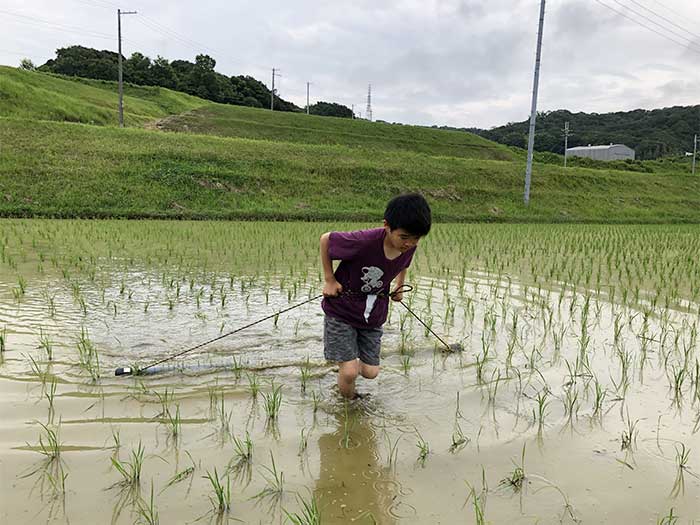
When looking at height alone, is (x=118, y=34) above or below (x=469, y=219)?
above

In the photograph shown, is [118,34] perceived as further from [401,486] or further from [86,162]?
[401,486]

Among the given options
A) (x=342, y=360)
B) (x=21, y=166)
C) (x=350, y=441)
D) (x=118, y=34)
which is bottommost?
(x=350, y=441)

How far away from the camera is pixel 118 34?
82.3ft

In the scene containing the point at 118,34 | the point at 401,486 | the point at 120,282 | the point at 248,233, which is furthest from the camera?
the point at 118,34

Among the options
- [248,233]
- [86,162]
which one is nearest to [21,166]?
[86,162]

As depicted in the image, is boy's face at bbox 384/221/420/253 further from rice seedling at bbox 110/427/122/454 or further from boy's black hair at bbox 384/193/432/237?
rice seedling at bbox 110/427/122/454

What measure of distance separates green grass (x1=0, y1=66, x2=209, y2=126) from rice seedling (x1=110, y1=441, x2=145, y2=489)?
80.9 feet

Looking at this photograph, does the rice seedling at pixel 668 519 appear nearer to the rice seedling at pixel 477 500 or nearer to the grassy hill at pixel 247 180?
the rice seedling at pixel 477 500

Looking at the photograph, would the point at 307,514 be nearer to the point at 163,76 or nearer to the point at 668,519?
the point at 668,519

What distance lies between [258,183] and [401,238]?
1441cm

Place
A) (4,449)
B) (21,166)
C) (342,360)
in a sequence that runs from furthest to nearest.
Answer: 1. (21,166)
2. (342,360)
3. (4,449)

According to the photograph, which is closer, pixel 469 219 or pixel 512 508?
pixel 512 508

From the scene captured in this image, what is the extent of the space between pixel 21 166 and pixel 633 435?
15.4 meters

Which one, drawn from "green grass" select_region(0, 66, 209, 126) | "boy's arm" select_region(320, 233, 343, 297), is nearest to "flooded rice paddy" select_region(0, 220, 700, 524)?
"boy's arm" select_region(320, 233, 343, 297)
